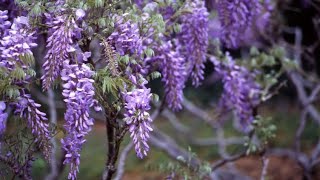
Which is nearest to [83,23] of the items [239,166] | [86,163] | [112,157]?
[112,157]

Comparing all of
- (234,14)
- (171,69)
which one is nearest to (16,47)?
(171,69)

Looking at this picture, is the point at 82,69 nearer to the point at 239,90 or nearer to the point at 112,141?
the point at 112,141

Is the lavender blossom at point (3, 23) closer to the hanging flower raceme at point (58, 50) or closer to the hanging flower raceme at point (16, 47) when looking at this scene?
the hanging flower raceme at point (16, 47)

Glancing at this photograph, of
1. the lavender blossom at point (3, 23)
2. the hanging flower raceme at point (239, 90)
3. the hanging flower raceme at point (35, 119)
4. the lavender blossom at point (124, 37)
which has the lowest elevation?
the hanging flower raceme at point (239, 90)

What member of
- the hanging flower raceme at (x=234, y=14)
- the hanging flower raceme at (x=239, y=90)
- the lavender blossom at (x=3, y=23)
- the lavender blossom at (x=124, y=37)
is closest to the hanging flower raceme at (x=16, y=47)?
the lavender blossom at (x=3, y=23)

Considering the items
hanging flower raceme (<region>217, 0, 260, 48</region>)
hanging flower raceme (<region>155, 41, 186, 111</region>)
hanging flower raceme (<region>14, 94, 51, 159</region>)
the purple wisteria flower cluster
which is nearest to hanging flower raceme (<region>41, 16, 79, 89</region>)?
the purple wisteria flower cluster

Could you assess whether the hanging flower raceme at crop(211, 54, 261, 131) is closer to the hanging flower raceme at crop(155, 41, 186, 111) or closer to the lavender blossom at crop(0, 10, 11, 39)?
the hanging flower raceme at crop(155, 41, 186, 111)

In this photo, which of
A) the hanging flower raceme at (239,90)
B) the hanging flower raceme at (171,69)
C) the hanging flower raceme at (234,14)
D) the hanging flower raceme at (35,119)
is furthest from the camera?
the hanging flower raceme at (239,90)

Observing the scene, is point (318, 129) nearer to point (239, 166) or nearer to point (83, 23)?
point (239, 166)
